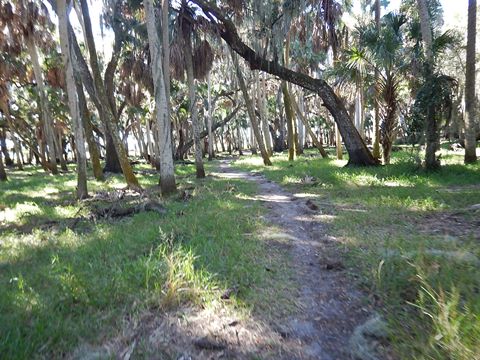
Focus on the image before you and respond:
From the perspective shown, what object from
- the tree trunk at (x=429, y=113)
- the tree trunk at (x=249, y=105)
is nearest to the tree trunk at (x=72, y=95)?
the tree trunk at (x=249, y=105)

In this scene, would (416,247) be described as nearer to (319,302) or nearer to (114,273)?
(319,302)

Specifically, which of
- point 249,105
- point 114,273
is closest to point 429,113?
point 249,105

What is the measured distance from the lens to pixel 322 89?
14.2 m

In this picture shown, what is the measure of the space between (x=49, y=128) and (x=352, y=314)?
20.6 metres

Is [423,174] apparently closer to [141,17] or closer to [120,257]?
[120,257]

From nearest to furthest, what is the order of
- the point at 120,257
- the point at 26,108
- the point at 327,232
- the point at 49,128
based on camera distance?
the point at 120,257 < the point at 327,232 < the point at 49,128 < the point at 26,108

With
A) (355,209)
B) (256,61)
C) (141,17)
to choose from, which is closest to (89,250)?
(355,209)

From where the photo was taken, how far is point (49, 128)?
19.8 meters

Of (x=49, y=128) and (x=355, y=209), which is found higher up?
(x=49, y=128)

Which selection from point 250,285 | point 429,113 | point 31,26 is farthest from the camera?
point 31,26

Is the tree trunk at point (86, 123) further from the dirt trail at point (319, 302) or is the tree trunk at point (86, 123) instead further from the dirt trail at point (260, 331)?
the dirt trail at point (260, 331)

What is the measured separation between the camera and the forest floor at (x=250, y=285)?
8.95 feet

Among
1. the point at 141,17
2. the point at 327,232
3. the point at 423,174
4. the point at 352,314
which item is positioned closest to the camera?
the point at 352,314

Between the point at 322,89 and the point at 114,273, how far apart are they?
12.1m
